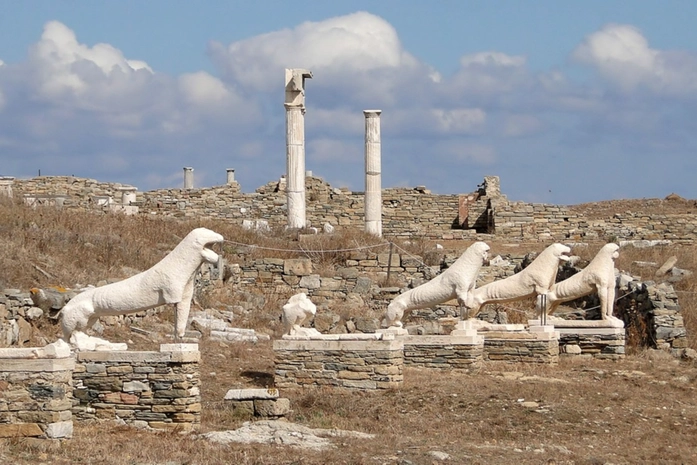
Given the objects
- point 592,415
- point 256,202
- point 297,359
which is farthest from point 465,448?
point 256,202

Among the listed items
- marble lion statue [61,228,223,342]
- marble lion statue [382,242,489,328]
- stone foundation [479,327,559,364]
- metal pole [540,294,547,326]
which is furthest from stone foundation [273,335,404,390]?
metal pole [540,294,547,326]

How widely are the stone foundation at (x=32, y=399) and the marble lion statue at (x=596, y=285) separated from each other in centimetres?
1080

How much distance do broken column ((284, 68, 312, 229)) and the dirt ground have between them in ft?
53.9

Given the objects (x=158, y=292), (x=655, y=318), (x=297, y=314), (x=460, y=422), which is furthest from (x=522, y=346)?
(x=158, y=292)

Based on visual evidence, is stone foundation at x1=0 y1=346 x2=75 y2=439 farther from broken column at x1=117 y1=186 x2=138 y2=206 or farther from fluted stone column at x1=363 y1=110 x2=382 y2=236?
broken column at x1=117 y1=186 x2=138 y2=206

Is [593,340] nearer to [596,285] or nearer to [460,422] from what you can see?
[596,285]

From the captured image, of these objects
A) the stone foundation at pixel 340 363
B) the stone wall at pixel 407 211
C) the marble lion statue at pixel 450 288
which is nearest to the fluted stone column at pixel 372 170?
the stone wall at pixel 407 211

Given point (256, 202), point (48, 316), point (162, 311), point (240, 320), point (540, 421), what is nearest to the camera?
point (540, 421)

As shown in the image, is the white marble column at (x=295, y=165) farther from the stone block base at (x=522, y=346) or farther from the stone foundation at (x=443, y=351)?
the stone foundation at (x=443, y=351)

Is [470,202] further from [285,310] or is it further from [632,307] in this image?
[285,310]

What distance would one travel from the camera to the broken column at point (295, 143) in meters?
34.5

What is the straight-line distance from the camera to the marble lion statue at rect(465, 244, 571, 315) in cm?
1970

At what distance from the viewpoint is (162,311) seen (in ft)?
70.9

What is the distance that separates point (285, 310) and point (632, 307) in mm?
9443
